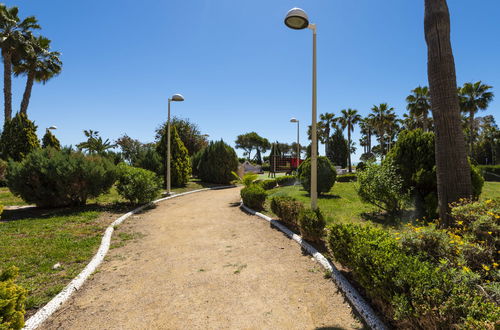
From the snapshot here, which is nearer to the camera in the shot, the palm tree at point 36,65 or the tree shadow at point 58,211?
the tree shadow at point 58,211

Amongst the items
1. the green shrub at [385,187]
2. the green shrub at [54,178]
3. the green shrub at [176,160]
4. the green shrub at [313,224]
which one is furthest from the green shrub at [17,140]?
the green shrub at [385,187]

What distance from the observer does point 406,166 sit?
26.2ft

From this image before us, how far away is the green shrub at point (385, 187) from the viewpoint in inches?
302

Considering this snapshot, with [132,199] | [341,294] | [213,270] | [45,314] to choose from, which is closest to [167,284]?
[213,270]

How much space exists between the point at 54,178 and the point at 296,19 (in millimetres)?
10083

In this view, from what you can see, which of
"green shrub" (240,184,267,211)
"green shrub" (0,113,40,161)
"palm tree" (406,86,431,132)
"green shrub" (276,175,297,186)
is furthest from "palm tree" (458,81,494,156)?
"green shrub" (0,113,40,161)

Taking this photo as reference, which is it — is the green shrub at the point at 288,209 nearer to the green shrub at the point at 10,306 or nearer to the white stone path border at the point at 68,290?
the white stone path border at the point at 68,290

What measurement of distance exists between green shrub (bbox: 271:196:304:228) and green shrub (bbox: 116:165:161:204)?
19.9 ft

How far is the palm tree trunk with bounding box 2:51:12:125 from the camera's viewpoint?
22.1m

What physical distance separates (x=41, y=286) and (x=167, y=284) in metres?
2.02

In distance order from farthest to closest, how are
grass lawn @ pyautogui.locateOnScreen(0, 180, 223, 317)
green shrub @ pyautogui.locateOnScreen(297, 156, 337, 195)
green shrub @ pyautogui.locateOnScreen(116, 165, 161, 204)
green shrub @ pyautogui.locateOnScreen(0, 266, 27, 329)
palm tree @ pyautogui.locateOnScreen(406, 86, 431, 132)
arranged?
palm tree @ pyautogui.locateOnScreen(406, 86, 431, 132) < green shrub @ pyautogui.locateOnScreen(297, 156, 337, 195) < green shrub @ pyautogui.locateOnScreen(116, 165, 161, 204) < grass lawn @ pyautogui.locateOnScreen(0, 180, 223, 317) < green shrub @ pyautogui.locateOnScreen(0, 266, 27, 329)

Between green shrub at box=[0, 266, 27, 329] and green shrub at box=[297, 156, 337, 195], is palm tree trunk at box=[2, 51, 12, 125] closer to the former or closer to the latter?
green shrub at box=[297, 156, 337, 195]

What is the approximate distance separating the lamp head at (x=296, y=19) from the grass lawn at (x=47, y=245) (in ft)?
23.3

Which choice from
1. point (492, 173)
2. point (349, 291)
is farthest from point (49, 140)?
point (492, 173)
